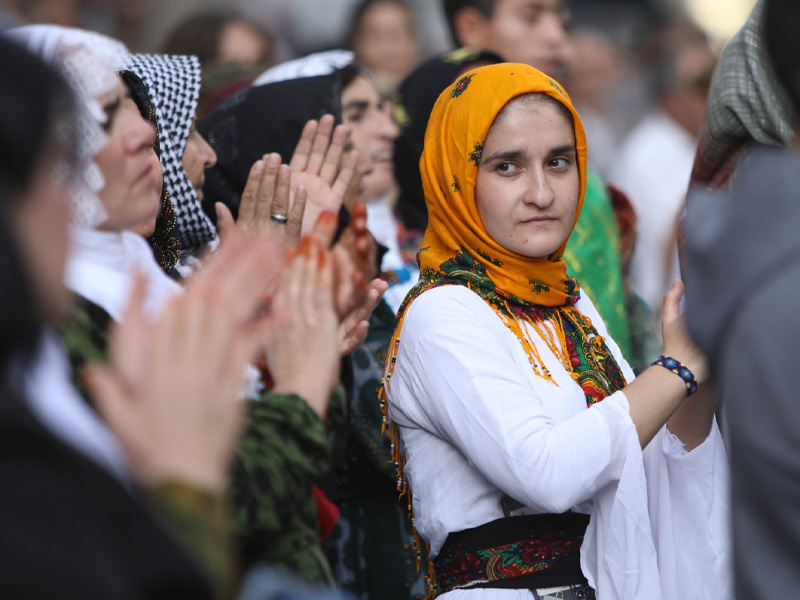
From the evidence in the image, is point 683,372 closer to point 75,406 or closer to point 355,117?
point 75,406

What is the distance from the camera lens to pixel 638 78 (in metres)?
9.32

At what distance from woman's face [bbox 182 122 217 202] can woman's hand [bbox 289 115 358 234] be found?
0.28 m

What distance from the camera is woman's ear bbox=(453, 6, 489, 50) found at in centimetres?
479

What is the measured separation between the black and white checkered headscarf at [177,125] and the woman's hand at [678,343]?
52.0 inches

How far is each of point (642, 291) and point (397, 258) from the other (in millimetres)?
2483

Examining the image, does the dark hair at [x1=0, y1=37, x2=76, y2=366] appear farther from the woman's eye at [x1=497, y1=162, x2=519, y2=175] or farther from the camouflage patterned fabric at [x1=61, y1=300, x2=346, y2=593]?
the woman's eye at [x1=497, y1=162, x2=519, y2=175]

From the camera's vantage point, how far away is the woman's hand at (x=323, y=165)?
2717mm

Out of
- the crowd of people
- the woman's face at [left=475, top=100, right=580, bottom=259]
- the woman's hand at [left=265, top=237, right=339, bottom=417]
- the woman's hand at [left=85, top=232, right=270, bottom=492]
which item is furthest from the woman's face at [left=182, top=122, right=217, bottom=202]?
the woman's hand at [left=85, top=232, right=270, bottom=492]

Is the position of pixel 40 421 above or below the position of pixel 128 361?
below

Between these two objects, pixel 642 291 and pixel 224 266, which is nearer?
pixel 224 266

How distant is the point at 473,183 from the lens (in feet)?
8.20

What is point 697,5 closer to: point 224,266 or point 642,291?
point 642,291

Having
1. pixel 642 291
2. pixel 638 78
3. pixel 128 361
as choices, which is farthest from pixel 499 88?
pixel 638 78

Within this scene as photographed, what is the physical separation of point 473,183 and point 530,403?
24.1 inches
